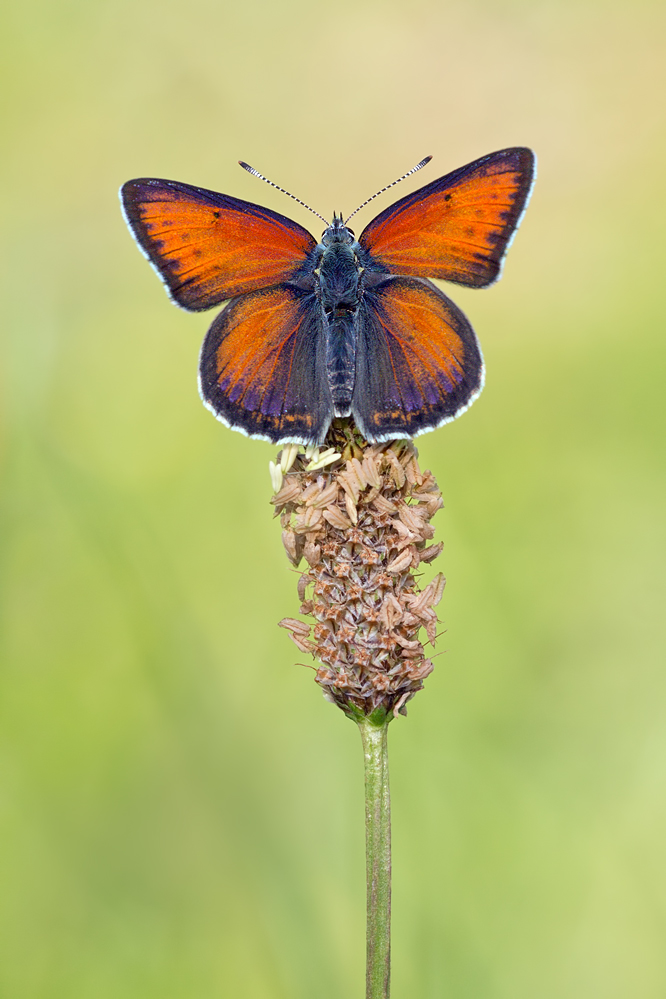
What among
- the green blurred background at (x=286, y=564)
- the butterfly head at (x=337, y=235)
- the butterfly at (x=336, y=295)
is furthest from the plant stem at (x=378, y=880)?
the butterfly head at (x=337, y=235)

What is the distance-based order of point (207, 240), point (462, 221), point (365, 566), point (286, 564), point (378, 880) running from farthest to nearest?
point (286, 564) → point (207, 240) → point (462, 221) → point (365, 566) → point (378, 880)

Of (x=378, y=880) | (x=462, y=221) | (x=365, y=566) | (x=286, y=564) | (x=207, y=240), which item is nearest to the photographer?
(x=378, y=880)

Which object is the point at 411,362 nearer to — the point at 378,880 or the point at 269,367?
the point at 269,367

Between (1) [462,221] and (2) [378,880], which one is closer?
(2) [378,880]

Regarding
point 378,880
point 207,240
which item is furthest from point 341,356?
point 378,880

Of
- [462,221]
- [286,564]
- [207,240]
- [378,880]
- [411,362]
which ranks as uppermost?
[207,240]

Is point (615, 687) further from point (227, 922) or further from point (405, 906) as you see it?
point (227, 922)

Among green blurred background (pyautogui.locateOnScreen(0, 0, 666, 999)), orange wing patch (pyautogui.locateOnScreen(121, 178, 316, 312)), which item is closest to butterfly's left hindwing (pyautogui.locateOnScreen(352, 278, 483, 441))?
orange wing patch (pyautogui.locateOnScreen(121, 178, 316, 312))
